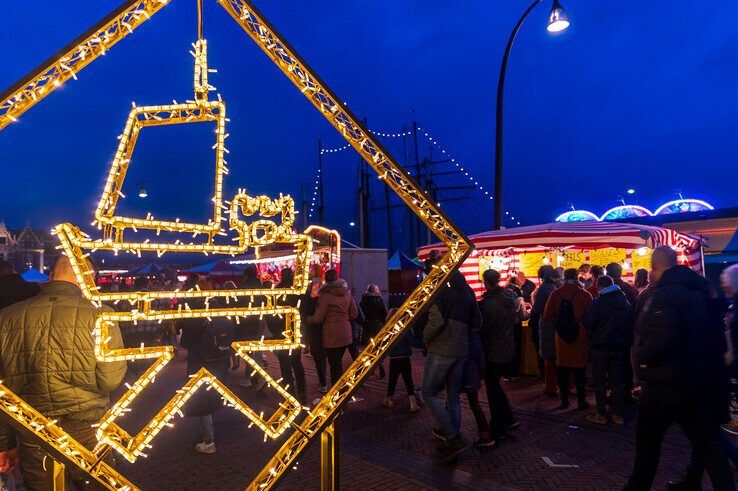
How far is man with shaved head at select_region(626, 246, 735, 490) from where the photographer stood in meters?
3.39

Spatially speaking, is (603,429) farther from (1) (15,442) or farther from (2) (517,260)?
(2) (517,260)

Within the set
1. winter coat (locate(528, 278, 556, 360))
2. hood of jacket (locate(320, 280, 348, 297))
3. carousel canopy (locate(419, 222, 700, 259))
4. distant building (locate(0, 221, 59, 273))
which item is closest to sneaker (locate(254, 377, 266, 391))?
hood of jacket (locate(320, 280, 348, 297))

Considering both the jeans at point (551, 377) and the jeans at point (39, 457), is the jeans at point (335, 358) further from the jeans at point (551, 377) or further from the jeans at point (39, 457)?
the jeans at point (39, 457)

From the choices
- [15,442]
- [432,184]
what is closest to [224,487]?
[15,442]

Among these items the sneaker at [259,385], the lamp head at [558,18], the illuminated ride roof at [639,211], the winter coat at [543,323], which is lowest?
the sneaker at [259,385]

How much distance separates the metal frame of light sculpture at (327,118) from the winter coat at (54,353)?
0.70m

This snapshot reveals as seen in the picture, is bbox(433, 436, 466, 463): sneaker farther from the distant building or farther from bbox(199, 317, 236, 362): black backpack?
the distant building

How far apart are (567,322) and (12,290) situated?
21.4 feet

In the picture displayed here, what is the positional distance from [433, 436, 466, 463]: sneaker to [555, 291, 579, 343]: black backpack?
8.00ft

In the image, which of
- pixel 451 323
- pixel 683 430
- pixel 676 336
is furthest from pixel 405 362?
pixel 676 336

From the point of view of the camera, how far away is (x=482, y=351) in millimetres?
5336

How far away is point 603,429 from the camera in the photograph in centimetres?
595

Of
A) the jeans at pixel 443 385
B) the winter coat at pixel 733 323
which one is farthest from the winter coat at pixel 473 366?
the winter coat at pixel 733 323

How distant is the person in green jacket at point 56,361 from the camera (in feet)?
9.16
